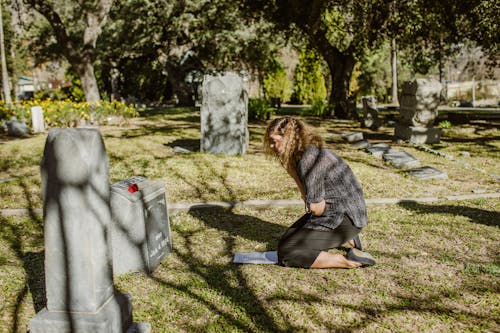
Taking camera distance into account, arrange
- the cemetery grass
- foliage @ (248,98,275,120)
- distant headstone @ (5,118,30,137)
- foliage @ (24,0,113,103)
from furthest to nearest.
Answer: foliage @ (24,0,113,103) < foliage @ (248,98,275,120) < distant headstone @ (5,118,30,137) < the cemetery grass

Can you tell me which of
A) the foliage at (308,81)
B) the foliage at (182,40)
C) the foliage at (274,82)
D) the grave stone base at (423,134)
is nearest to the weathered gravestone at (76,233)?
the grave stone base at (423,134)

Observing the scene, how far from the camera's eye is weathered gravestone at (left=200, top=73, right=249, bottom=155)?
10.3 meters

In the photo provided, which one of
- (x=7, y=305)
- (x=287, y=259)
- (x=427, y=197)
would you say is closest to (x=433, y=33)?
(x=427, y=197)

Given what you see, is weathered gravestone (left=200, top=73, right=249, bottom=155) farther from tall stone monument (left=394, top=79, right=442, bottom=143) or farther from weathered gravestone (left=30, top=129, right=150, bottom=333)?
weathered gravestone (left=30, top=129, right=150, bottom=333)

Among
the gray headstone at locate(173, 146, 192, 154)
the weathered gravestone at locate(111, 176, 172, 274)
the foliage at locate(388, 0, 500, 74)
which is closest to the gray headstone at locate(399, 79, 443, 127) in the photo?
the foliage at locate(388, 0, 500, 74)

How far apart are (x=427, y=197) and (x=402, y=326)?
3.98 m

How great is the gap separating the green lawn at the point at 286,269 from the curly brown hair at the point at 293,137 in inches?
42.7

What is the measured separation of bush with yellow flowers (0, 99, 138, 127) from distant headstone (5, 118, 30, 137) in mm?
918

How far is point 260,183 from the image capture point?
7988 mm

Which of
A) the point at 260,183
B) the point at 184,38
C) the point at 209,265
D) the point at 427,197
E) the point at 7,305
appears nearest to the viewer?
the point at 7,305

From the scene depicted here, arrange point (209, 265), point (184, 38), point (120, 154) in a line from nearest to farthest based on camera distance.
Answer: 1. point (209, 265)
2. point (120, 154)
3. point (184, 38)

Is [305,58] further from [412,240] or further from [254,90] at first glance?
[412,240]

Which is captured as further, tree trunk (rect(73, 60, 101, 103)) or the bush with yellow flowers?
tree trunk (rect(73, 60, 101, 103))

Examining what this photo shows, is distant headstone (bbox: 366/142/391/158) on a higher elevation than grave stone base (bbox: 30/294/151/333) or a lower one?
higher
